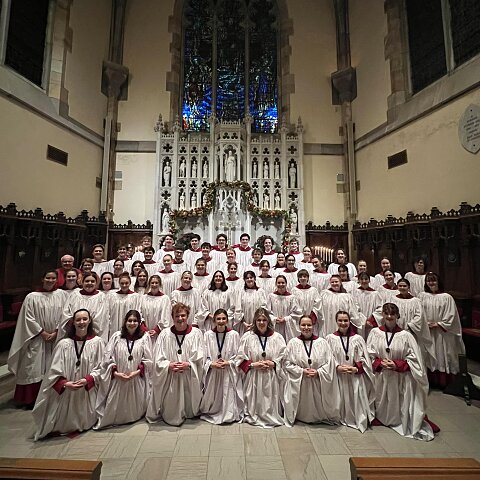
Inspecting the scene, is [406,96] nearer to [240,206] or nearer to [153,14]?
[240,206]

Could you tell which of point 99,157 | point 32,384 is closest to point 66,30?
point 99,157

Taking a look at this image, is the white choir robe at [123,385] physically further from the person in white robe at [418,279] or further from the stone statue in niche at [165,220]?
the stone statue in niche at [165,220]

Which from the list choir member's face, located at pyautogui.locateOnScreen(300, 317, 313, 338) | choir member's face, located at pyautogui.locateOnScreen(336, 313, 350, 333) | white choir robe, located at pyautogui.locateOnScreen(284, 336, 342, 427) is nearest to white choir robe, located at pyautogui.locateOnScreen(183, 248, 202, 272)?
choir member's face, located at pyautogui.locateOnScreen(300, 317, 313, 338)

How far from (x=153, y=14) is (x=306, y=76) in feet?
20.5

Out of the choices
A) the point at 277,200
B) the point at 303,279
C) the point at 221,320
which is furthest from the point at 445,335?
the point at 277,200

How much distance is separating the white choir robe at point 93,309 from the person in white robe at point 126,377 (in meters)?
0.59

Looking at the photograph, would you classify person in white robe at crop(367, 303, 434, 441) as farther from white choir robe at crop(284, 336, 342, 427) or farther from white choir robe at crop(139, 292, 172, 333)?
white choir robe at crop(139, 292, 172, 333)

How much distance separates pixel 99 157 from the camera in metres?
10.8

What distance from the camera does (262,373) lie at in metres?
3.99

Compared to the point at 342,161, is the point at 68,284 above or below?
below

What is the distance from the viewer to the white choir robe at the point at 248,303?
5.14 meters

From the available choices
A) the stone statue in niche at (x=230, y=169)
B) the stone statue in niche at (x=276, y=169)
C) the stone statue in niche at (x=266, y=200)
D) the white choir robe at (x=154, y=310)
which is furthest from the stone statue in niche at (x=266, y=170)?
the white choir robe at (x=154, y=310)

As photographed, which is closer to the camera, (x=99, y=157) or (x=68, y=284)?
(x=68, y=284)

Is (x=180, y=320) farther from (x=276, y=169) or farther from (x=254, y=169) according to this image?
(x=276, y=169)
